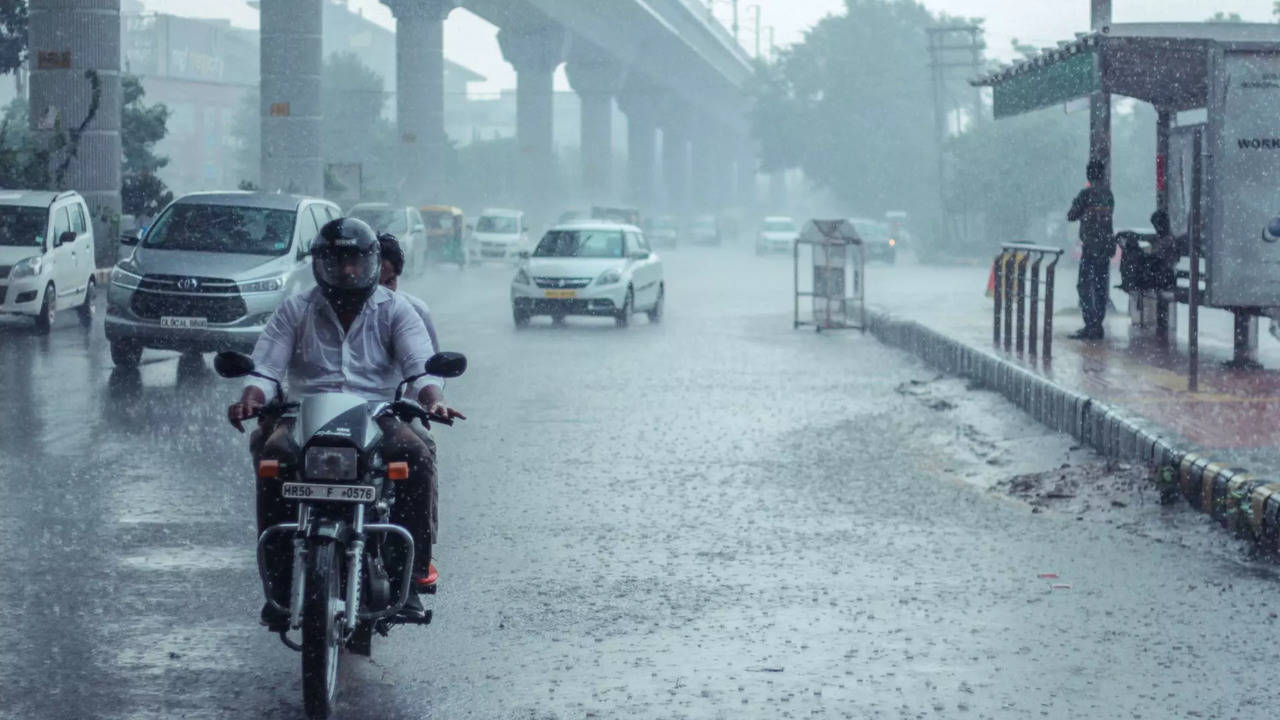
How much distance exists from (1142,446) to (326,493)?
6.47 meters

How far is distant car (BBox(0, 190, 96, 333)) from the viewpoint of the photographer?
20797mm

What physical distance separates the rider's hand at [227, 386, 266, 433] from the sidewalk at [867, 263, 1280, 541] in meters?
4.72

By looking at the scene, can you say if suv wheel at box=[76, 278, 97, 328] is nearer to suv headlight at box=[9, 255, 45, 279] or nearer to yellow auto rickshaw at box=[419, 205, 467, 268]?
suv headlight at box=[9, 255, 45, 279]

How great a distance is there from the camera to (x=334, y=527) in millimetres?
5457

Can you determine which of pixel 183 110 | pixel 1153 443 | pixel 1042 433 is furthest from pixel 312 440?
pixel 183 110

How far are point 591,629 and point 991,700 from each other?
163 centimetres

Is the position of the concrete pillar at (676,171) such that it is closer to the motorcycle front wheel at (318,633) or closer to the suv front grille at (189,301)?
the suv front grille at (189,301)

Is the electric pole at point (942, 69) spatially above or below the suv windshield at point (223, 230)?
above

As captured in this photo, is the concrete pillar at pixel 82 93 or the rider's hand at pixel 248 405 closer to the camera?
the rider's hand at pixel 248 405

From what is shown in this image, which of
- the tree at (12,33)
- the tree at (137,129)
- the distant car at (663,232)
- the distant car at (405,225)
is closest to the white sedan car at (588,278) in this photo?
the distant car at (405,225)

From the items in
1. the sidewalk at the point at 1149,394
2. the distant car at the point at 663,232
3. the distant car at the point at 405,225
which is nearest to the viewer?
the sidewalk at the point at 1149,394

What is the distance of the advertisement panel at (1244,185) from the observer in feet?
43.1

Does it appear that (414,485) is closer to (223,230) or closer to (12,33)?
(223,230)

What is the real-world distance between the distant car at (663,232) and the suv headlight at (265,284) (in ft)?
219
